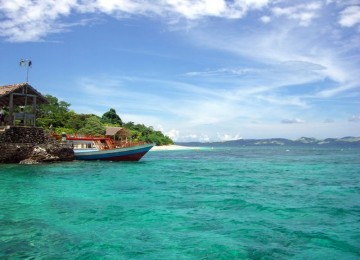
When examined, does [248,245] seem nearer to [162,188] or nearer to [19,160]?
[162,188]

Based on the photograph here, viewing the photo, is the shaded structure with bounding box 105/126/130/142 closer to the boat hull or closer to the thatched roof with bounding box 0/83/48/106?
the boat hull

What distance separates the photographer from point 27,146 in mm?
25719

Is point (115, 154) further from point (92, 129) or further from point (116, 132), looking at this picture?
point (92, 129)

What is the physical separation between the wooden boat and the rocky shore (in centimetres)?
284

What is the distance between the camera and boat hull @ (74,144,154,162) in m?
30.7

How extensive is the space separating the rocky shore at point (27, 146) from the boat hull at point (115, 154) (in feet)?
9.36

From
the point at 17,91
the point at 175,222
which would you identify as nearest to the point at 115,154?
the point at 17,91

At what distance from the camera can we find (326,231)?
27.6ft

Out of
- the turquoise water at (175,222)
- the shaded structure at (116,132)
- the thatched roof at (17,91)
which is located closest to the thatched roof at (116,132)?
the shaded structure at (116,132)

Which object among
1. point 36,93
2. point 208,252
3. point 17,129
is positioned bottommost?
point 208,252

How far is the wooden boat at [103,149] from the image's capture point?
3080 centimetres

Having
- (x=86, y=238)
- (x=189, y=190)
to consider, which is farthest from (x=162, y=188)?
Result: (x=86, y=238)

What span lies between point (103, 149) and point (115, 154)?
1.58 meters

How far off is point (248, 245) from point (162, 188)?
28.1ft
